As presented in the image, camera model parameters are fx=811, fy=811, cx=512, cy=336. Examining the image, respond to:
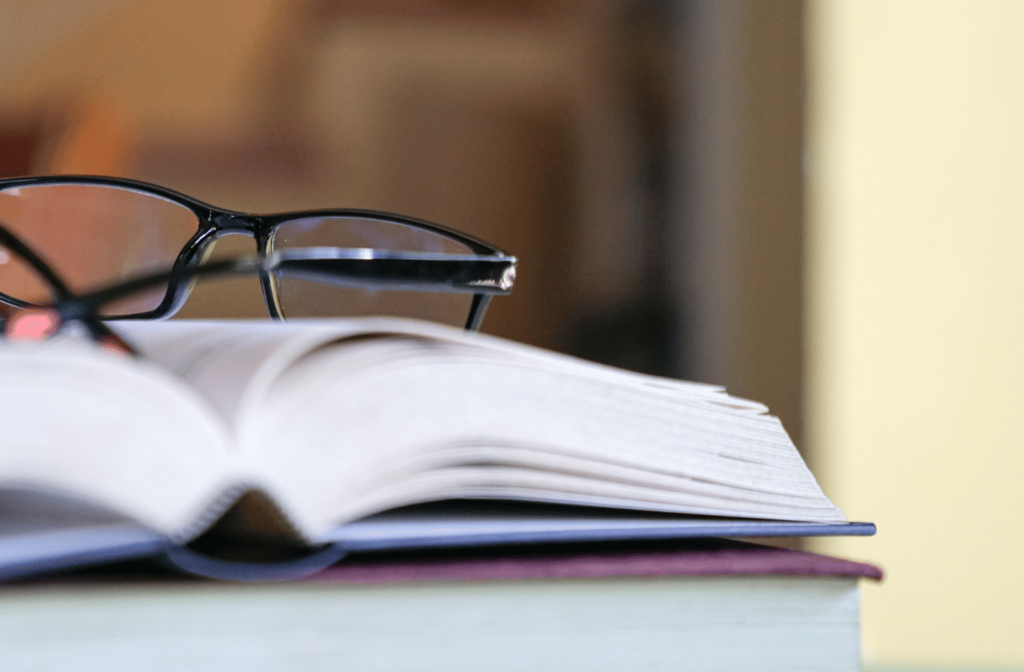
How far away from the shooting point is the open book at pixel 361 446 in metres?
0.22

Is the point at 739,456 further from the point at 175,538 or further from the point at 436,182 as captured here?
the point at 436,182

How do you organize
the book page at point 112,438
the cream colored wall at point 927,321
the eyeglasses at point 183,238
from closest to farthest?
the book page at point 112,438 → the eyeglasses at point 183,238 → the cream colored wall at point 927,321

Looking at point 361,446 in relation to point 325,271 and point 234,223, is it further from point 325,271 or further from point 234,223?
point 234,223

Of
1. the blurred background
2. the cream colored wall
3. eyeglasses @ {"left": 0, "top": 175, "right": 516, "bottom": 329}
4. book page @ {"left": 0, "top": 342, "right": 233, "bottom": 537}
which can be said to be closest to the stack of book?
book page @ {"left": 0, "top": 342, "right": 233, "bottom": 537}

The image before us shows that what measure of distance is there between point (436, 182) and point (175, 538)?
1.33 m

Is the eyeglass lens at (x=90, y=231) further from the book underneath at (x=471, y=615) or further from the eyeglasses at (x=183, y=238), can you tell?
the book underneath at (x=471, y=615)

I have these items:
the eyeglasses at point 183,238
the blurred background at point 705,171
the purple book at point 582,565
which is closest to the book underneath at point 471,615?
the purple book at point 582,565

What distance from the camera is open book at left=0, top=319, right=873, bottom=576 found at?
0.22 meters

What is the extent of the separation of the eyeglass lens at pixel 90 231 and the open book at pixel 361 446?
261mm

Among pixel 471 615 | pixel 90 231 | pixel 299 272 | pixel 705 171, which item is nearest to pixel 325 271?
pixel 299 272

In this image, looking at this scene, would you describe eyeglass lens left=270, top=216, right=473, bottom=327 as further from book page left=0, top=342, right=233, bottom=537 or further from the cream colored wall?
the cream colored wall

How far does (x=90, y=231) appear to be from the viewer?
58 cm

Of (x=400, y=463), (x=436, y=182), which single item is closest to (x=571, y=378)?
(x=400, y=463)

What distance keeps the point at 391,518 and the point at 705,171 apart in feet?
4.02
